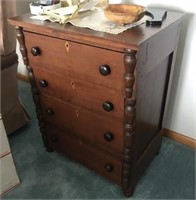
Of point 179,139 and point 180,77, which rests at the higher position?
point 180,77

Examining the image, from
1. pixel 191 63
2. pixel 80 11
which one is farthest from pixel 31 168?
pixel 191 63

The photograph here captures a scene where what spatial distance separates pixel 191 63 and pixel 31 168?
1.10m

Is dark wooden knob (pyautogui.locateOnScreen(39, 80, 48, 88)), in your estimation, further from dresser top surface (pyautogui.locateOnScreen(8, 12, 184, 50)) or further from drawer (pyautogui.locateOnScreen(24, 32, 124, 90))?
dresser top surface (pyautogui.locateOnScreen(8, 12, 184, 50))

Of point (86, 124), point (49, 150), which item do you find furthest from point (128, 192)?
point (49, 150)

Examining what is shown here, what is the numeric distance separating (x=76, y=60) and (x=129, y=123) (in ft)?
1.11

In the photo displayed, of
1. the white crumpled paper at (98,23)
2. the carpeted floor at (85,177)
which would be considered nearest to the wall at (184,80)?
the carpeted floor at (85,177)

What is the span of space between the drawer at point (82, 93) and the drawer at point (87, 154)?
24cm

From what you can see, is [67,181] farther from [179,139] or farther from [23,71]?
[23,71]

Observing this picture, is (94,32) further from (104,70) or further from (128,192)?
(128,192)

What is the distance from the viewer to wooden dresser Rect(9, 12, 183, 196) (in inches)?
35.9

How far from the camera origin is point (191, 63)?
1360 millimetres

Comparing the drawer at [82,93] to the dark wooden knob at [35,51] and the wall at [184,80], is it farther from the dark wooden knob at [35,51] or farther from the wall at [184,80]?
the wall at [184,80]

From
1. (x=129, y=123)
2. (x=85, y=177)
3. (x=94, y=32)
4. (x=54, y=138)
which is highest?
(x=94, y=32)

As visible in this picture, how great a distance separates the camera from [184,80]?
56.2 inches
